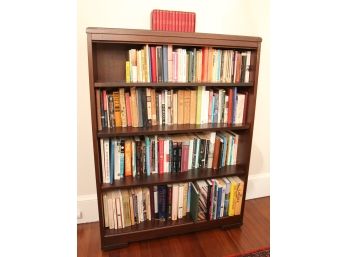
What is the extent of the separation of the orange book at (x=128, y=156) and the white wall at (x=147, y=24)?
14.5 inches

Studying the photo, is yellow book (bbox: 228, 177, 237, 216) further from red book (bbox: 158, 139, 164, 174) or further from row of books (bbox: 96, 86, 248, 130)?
red book (bbox: 158, 139, 164, 174)

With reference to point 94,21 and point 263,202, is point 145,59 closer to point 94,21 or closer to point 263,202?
point 94,21

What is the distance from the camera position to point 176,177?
65.4 inches

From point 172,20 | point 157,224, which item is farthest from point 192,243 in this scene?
point 172,20

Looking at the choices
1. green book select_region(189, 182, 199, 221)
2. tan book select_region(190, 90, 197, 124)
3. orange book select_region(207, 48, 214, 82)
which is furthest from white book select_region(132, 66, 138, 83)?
green book select_region(189, 182, 199, 221)

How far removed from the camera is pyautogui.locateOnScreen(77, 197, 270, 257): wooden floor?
164cm

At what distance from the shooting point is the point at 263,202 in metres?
2.29

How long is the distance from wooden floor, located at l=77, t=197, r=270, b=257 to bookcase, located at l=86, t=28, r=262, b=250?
0.06m

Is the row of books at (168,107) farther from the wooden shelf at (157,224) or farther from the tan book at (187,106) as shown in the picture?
the wooden shelf at (157,224)

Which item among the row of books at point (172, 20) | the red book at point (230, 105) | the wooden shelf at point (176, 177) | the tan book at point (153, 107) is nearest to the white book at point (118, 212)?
the wooden shelf at point (176, 177)

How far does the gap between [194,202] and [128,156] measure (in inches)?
24.3
